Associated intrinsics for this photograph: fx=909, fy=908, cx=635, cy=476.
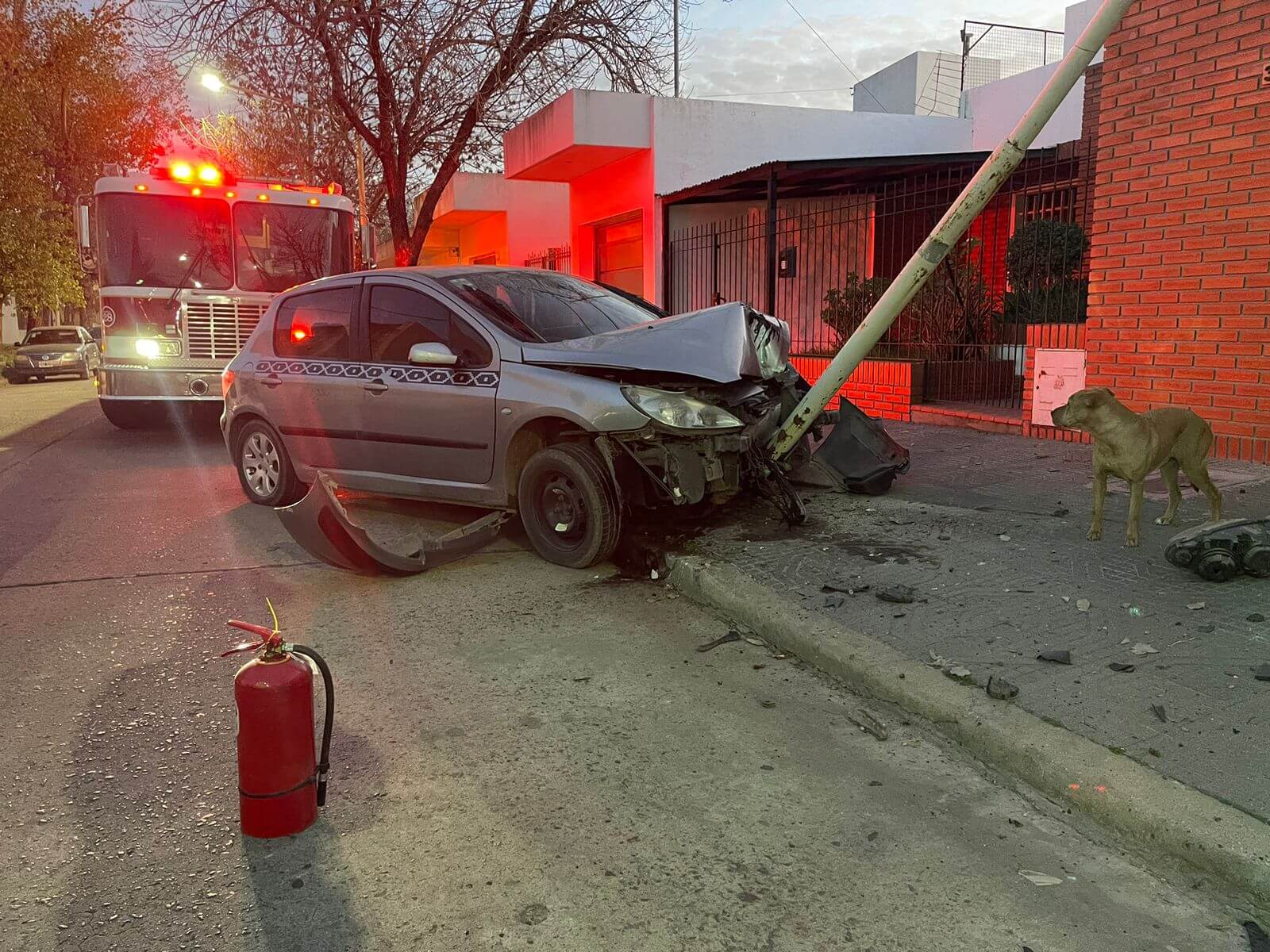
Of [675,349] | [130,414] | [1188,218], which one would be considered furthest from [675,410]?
[130,414]

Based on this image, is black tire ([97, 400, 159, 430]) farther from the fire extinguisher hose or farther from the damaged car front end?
the fire extinguisher hose

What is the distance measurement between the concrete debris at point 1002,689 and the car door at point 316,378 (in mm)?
4446

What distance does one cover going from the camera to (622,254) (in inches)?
704

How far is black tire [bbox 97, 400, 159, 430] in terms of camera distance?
473 inches

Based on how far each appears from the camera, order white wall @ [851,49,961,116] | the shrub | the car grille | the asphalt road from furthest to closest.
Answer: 1. white wall @ [851,49,961,116]
2. the car grille
3. the shrub
4. the asphalt road

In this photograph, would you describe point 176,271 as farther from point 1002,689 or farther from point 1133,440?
point 1002,689

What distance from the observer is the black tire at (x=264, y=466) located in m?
7.09

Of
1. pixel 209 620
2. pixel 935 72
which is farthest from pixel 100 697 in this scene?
pixel 935 72

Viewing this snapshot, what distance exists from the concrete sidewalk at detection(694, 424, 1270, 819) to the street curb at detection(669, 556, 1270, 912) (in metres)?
0.09

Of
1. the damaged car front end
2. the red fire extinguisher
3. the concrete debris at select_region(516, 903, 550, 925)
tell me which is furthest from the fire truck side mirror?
the concrete debris at select_region(516, 903, 550, 925)

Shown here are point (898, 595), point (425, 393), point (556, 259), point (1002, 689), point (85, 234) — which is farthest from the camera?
point (556, 259)

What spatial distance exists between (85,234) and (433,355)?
7749 mm

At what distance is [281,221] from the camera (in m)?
11.2

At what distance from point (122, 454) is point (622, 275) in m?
10.2
